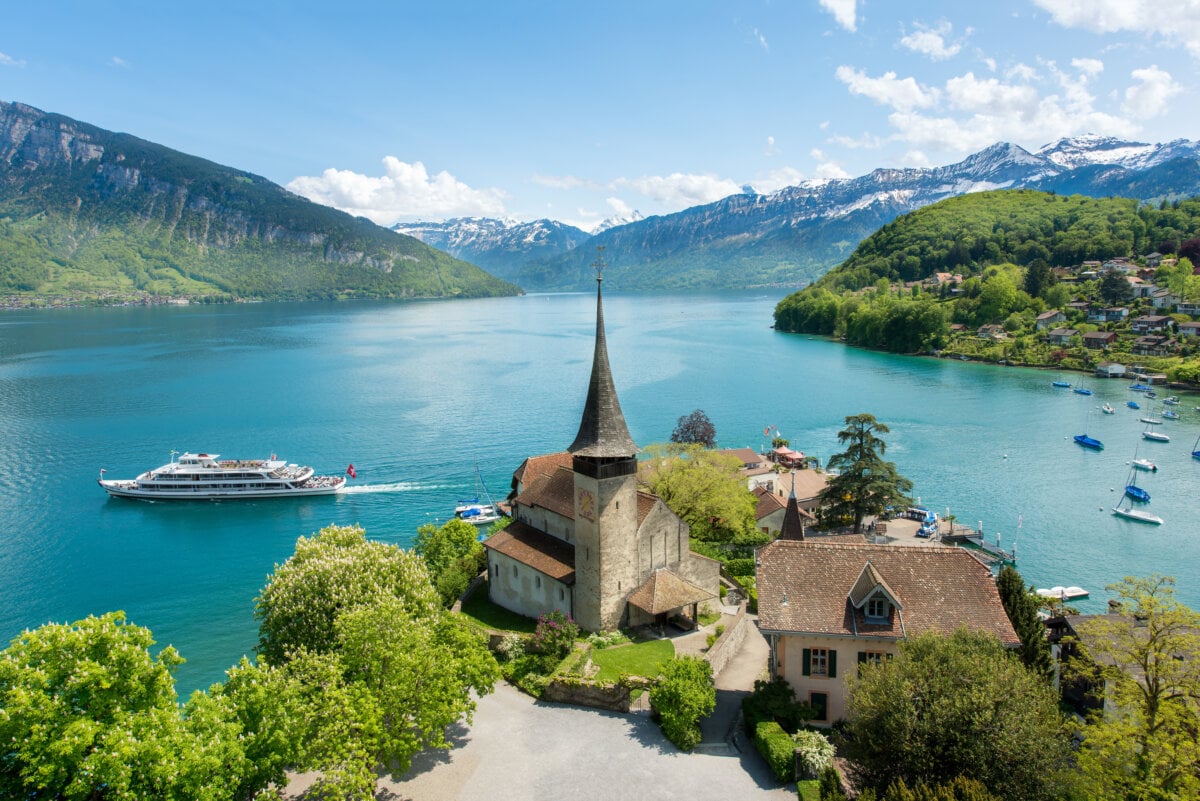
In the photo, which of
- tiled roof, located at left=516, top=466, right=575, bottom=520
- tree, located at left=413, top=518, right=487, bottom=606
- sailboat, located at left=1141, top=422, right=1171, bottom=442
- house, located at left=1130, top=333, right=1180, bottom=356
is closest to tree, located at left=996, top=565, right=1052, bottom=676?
tiled roof, located at left=516, top=466, right=575, bottom=520

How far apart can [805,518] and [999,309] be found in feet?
443

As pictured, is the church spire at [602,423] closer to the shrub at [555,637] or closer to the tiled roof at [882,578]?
the shrub at [555,637]

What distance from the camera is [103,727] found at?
19.0 meters

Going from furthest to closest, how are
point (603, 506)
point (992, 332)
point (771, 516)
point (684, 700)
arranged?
point (992, 332), point (771, 516), point (603, 506), point (684, 700)

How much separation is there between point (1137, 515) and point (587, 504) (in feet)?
183

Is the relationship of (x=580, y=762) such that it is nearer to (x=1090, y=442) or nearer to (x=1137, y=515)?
(x=1137, y=515)

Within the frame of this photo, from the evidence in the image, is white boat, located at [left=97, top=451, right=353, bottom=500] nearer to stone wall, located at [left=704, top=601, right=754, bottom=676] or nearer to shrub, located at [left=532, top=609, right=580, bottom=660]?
shrub, located at [left=532, top=609, right=580, bottom=660]

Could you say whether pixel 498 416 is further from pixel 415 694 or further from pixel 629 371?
pixel 415 694

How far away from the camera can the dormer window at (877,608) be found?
2784 centimetres

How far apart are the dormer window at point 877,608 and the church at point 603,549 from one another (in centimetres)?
1007

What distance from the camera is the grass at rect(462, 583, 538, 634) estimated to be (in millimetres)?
39094

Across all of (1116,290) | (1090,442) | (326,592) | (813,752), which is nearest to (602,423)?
(326,592)

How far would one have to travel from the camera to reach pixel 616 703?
30.5 metres

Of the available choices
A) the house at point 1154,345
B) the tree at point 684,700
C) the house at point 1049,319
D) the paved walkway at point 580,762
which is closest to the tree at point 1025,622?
the paved walkway at point 580,762
